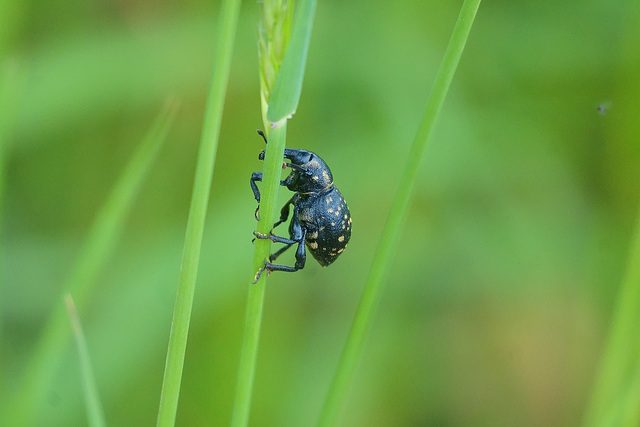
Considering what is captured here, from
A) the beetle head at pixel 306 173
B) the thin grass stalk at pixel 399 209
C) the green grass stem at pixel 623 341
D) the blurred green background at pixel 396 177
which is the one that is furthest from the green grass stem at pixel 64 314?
the green grass stem at pixel 623 341

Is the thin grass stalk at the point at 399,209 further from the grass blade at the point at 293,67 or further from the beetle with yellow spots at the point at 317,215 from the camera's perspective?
the beetle with yellow spots at the point at 317,215

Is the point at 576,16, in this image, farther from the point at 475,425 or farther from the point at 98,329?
the point at 98,329

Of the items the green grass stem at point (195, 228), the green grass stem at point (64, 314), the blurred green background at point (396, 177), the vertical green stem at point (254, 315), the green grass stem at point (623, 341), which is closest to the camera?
the green grass stem at point (195, 228)

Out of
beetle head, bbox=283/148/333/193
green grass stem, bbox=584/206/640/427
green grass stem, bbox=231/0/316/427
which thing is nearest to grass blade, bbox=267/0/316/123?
green grass stem, bbox=231/0/316/427

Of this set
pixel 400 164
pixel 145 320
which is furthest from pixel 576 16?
pixel 145 320

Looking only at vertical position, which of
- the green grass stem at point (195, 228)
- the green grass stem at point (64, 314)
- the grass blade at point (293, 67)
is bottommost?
the green grass stem at point (64, 314)
